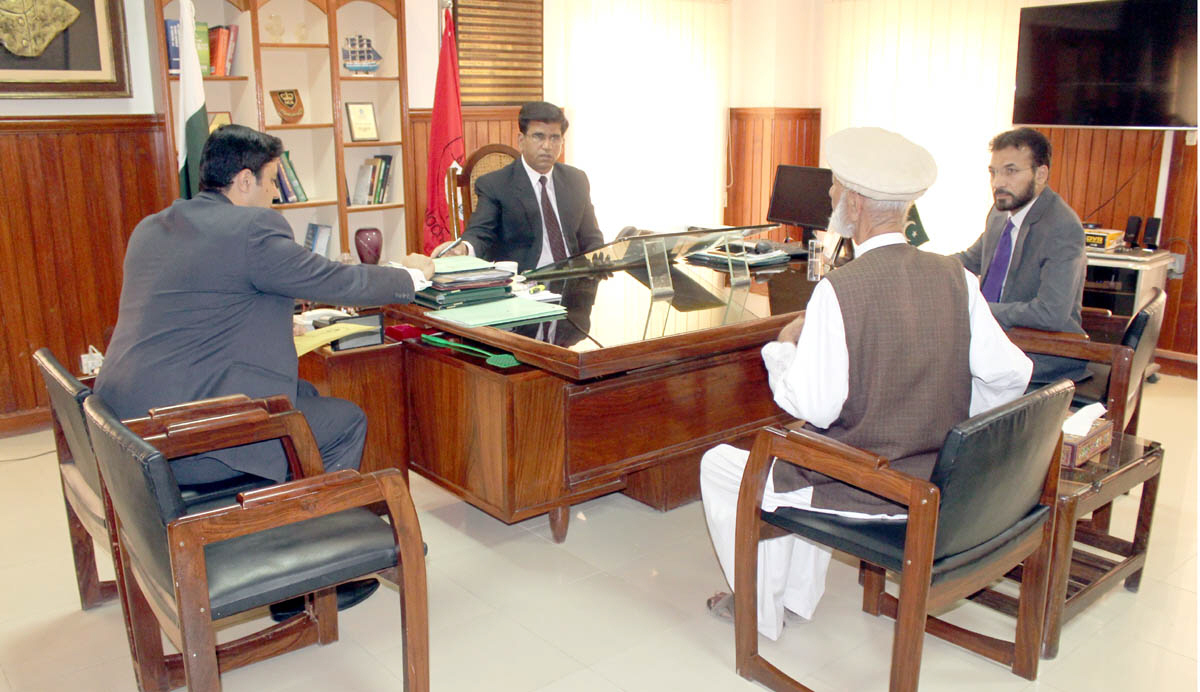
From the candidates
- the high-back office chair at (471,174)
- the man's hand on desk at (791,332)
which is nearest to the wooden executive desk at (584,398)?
the man's hand on desk at (791,332)

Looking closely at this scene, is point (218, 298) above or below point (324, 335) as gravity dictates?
above

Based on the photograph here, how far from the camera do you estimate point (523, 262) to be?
377cm

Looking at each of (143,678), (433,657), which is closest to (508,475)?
(433,657)

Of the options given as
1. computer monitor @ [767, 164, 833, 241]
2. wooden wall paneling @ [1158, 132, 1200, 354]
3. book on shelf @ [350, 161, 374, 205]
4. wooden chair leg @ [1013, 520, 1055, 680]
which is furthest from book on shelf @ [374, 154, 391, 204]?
wooden wall paneling @ [1158, 132, 1200, 354]

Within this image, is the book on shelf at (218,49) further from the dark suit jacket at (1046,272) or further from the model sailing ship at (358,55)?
the dark suit jacket at (1046,272)

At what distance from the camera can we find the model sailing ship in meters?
4.64

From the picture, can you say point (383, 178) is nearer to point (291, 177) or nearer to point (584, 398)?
point (291, 177)

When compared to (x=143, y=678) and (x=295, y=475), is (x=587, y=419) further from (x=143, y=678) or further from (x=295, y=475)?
(x=143, y=678)

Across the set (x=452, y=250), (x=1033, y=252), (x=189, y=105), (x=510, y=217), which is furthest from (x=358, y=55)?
(x=1033, y=252)

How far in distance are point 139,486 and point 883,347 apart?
142 centimetres

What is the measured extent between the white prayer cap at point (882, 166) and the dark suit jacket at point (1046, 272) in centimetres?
102

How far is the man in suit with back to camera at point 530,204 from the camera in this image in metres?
3.70

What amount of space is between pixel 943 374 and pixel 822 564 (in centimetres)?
70

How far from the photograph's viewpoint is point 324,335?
268cm
